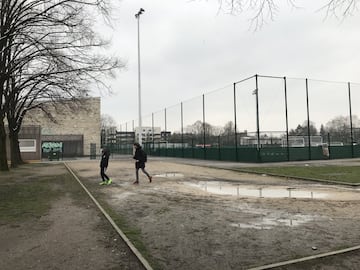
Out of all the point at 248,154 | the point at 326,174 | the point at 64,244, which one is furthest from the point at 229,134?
the point at 64,244

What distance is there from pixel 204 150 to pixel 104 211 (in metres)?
32.4

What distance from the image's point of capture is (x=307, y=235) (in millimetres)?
6445

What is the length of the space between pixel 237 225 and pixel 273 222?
32.3 inches

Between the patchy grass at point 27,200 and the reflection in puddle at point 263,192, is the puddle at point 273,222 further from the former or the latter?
the patchy grass at point 27,200

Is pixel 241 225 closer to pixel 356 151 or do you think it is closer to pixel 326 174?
pixel 326 174

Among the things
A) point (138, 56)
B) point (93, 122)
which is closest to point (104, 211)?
point (138, 56)

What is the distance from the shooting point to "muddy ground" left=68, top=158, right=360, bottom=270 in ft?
17.2

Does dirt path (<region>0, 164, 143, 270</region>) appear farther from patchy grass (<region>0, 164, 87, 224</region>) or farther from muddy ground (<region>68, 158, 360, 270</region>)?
muddy ground (<region>68, 158, 360, 270</region>)

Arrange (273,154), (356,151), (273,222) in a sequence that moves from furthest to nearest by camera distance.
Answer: (356,151) < (273,154) < (273,222)

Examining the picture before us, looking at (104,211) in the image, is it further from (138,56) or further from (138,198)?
(138,56)

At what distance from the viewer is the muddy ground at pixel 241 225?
5.23 m

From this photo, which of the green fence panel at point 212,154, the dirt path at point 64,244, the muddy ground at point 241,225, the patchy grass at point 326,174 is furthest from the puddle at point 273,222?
the green fence panel at point 212,154

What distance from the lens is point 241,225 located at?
7277 millimetres

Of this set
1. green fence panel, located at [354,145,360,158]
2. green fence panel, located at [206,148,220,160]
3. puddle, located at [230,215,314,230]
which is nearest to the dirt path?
puddle, located at [230,215,314,230]
